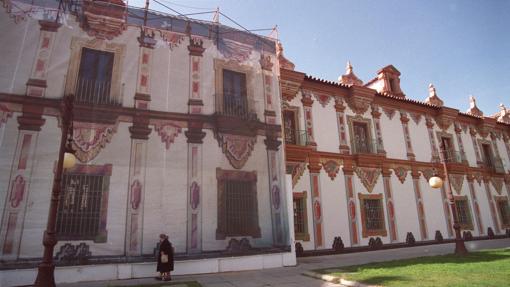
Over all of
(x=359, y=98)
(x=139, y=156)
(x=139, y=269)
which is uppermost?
(x=359, y=98)

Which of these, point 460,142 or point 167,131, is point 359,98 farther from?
point 167,131

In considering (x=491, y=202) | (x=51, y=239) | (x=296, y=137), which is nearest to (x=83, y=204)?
(x=51, y=239)

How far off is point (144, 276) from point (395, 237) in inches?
439

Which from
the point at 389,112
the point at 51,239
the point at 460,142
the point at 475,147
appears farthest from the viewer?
the point at 475,147

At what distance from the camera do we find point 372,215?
14.4 meters

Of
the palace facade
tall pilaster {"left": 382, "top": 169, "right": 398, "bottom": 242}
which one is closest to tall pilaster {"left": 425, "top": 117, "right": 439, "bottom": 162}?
tall pilaster {"left": 382, "top": 169, "right": 398, "bottom": 242}

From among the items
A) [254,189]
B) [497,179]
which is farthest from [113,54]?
[497,179]

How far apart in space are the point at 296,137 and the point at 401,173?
6133mm

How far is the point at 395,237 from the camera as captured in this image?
1451cm

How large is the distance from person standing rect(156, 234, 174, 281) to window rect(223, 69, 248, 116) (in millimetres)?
4610

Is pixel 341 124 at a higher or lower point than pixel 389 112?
lower

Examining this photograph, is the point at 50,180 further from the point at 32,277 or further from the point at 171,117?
the point at 171,117

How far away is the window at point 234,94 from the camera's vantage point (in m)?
10.9

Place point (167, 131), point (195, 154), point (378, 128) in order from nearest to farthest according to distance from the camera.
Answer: point (167, 131)
point (195, 154)
point (378, 128)
